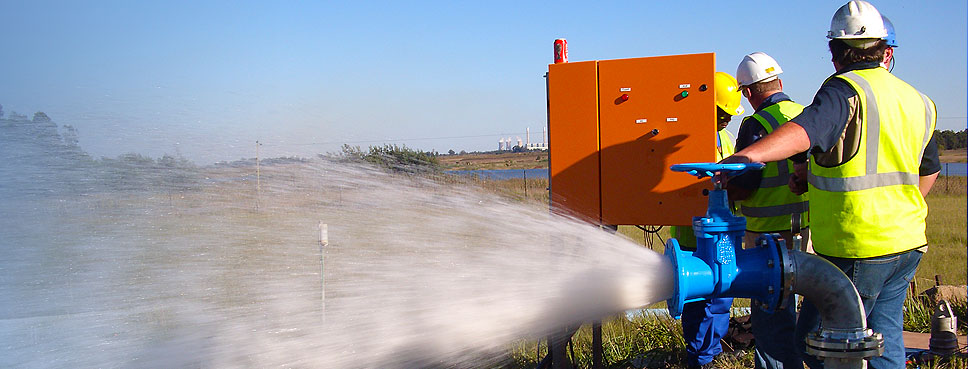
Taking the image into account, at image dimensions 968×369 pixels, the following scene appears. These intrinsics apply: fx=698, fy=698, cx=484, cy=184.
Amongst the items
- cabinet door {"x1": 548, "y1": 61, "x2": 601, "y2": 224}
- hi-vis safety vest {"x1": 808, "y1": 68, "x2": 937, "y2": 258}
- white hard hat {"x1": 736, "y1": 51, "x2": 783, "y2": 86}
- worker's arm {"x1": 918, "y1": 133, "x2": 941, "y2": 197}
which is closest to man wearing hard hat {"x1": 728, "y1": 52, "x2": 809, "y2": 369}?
white hard hat {"x1": 736, "y1": 51, "x2": 783, "y2": 86}

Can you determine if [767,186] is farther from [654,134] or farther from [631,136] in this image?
[631,136]

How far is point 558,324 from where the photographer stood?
9.15 ft

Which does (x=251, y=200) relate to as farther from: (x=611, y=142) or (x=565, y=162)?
(x=611, y=142)

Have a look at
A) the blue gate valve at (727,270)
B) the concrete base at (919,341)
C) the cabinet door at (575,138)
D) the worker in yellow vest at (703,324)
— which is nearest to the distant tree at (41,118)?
the cabinet door at (575,138)

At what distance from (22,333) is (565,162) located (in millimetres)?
3027

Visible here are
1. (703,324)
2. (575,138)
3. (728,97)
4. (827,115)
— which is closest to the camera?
(827,115)

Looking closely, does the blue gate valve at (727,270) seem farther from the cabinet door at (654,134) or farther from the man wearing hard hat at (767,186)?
the cabinet door at (654,134)

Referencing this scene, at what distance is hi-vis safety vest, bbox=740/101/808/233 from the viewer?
4082 mm

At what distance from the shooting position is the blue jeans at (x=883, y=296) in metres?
2.77

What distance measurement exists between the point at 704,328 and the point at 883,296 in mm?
1991

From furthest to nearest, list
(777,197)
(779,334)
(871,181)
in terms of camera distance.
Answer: (777,197) → (779,334) → (871,181)

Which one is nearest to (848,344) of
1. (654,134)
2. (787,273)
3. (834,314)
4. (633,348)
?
(834,314)

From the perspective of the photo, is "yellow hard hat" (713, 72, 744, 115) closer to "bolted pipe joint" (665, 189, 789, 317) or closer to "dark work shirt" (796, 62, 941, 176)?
"dark work shirt" (796, 62, 941, 176)

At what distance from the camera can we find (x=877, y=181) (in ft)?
9.06
